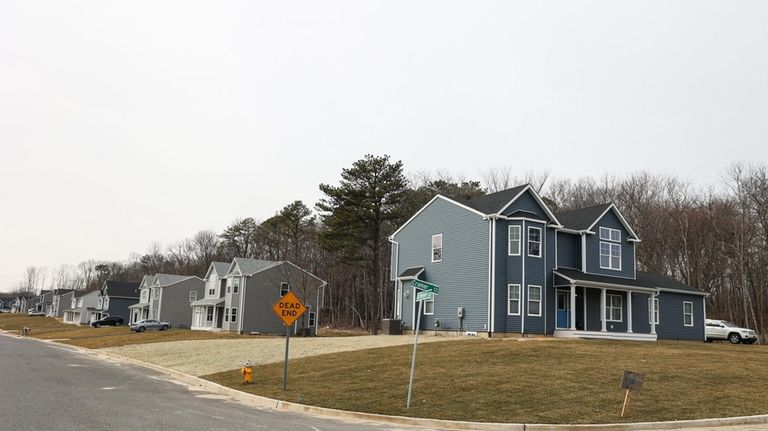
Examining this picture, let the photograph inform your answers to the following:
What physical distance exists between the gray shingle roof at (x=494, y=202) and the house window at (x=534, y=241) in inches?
80.5

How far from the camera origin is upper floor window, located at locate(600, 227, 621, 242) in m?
38.1

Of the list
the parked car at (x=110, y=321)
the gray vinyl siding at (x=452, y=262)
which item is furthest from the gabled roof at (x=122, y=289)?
the gray vinyl siding at (x=452, y=262)

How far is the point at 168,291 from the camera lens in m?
78.9

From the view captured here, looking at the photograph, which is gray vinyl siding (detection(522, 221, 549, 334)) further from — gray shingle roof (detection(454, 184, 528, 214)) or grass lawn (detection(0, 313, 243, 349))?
grass lawn (detection(0, 313, 243, 349))

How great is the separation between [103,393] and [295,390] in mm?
5105

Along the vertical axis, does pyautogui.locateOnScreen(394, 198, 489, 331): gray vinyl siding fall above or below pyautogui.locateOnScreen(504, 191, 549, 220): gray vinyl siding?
below

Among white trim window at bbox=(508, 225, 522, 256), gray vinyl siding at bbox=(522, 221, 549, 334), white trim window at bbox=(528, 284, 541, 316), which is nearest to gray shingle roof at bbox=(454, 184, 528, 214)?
white trim window at bbox=(508, 225, 522, 256)

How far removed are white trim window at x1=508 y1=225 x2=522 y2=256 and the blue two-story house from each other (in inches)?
2.1

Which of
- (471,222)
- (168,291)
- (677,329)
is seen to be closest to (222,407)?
(471,222)

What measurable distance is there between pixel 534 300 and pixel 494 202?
5.81 m

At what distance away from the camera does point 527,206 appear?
114 feet

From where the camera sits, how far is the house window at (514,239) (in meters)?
33.5

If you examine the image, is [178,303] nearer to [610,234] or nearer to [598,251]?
[598,251]

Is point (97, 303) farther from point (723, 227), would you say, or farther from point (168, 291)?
point (723, 227)
